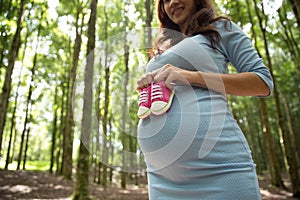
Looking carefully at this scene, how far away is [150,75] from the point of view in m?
1.14

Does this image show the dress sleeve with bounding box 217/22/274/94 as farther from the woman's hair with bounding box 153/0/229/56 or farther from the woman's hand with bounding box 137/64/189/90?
the woman's hand with bounding box 137/64/189/90

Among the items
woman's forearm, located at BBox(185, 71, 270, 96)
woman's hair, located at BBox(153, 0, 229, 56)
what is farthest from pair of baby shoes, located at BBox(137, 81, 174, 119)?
woman's hair, located at BBox(153, 0, 229, 56)

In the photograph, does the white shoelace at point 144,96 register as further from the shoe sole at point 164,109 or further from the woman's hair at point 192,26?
the woman's hair at point 192,26

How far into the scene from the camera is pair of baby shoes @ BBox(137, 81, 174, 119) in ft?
3.47

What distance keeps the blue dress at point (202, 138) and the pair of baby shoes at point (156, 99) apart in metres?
0.04

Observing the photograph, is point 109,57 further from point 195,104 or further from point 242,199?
point 242,199

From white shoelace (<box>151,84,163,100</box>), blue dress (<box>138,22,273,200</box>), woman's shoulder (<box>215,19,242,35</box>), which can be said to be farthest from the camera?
woman's shoulder (<box>215,19,242,35</box>)

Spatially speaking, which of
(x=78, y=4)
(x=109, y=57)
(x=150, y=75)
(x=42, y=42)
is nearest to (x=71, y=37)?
(x=42, y=42)

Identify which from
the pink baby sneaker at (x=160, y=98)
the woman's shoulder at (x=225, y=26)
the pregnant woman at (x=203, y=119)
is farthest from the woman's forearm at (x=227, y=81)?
the woman's shoulder at (x=225, y=26)

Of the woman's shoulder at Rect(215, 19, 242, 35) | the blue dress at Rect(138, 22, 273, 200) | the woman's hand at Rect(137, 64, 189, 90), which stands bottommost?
the blue dress at Rect(138, 22, 273, 200)

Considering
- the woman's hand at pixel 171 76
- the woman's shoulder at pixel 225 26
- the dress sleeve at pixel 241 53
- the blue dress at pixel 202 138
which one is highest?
the woman's shoulder at pixel 225 26

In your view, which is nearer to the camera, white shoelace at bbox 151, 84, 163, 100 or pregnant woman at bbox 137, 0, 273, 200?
pregnant woman at bbox 137, 0, 273, 200

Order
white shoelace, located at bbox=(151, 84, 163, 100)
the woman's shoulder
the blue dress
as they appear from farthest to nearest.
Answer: the woman's shoulder
white shoelace, located at bbox=(151, 84, 163, 100)
the blue dress

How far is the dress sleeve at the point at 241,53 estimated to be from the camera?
1.08m
